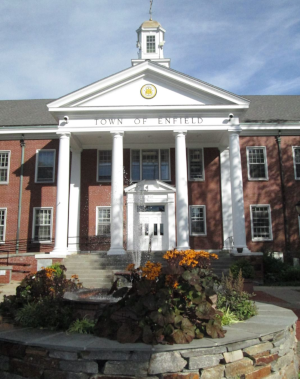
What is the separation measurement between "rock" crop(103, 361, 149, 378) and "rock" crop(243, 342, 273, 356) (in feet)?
4.72

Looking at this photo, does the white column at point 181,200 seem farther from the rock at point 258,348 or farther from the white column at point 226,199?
the rock at point 258,348

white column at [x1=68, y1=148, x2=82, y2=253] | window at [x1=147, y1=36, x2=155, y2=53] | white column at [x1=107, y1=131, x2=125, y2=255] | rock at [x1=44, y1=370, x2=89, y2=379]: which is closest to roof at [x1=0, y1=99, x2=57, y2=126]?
white column at [x1=68, y1=148, x2=82, y2=253]

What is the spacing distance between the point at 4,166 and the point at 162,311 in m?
20.3

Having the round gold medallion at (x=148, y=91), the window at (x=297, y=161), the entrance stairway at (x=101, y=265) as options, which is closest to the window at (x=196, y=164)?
the round gold medallion at (x=148, y=91)

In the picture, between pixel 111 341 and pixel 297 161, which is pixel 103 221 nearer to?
pixel 297 161

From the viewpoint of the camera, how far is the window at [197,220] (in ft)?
71.1

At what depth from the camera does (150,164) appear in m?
22.3

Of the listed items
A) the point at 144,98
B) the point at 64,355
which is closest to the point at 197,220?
the point at 144,98

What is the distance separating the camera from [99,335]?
5070 mm

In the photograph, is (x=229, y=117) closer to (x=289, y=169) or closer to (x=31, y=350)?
(x=289, y=169)

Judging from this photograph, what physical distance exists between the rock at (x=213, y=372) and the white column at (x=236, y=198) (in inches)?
539

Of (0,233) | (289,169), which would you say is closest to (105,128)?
(0,233)

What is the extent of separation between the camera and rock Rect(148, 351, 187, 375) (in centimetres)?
436

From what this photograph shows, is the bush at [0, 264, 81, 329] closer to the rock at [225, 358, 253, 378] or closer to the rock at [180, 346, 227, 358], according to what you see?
the rock at [180, 346, 227, 358]
